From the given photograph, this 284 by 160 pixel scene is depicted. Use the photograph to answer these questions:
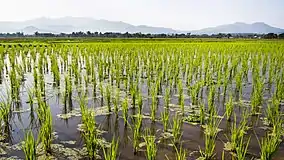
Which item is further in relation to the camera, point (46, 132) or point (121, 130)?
point (121, 130)

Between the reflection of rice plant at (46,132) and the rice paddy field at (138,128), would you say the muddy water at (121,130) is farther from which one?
the reflection of rice plant at (46,132)

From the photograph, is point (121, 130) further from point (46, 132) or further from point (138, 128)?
point (46, 132)

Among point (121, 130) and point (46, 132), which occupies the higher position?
point (46, 132)

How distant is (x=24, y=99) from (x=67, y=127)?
224 cm

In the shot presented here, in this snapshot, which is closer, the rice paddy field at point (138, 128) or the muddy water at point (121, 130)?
the rice paddy field at point (138, 128)

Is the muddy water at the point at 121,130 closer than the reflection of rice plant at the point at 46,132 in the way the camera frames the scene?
No

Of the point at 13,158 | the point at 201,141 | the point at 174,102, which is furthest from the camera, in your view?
the point at 174,102

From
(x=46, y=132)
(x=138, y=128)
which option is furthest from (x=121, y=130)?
(x=46, y=132)

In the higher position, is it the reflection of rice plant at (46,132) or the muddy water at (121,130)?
the reflection of rice plant at (46,132)

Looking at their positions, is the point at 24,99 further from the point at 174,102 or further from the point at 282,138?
the point at 282,138

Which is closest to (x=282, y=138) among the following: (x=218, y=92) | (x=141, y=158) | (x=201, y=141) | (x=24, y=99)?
(x=201, y=141)

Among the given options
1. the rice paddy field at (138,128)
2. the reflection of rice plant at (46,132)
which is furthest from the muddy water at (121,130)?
the reflection of rice plant at (46,132)

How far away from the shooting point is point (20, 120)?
15.9 ft

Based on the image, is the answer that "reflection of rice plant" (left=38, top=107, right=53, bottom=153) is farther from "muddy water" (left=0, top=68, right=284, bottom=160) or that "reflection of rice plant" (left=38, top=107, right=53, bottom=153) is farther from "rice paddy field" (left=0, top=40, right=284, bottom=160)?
"muddy water" (left=0, top=68, right=284, bottom=160)
